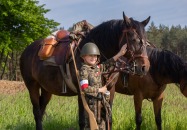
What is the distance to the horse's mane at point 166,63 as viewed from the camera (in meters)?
6.18

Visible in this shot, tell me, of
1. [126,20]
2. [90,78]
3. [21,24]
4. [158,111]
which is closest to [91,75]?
[90,78]

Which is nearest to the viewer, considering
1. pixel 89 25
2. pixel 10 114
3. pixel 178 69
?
pixel 89 25

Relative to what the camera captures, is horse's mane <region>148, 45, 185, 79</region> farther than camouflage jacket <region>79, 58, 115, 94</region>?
Yes

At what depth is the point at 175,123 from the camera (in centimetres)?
654

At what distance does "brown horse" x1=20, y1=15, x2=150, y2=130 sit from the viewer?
4137 millimetres

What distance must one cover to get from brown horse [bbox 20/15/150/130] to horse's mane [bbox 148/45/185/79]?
6.68ft

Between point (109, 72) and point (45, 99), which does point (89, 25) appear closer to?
point (109, 72)

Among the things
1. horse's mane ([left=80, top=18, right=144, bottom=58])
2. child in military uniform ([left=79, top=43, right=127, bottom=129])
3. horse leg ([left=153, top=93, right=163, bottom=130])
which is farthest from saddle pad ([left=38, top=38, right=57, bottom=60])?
horse leg ([left=153, top=93, right=163, bottom=130])

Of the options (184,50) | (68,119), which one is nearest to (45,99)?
(68,119)

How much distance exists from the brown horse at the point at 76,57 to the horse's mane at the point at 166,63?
6.68ft

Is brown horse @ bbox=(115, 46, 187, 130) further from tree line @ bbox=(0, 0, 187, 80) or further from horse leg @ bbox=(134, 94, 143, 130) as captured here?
tree line @ bbox=(0, 0, 187, 80)

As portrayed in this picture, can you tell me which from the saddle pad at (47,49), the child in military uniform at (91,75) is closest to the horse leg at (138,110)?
the saddle pad at (47,49)

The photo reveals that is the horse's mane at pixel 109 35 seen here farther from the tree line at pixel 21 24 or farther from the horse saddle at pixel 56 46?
the tree line at pixel 21 24

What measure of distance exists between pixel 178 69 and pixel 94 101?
9.07 feet
